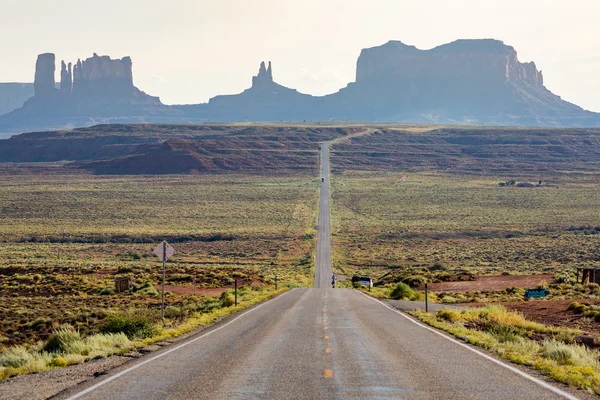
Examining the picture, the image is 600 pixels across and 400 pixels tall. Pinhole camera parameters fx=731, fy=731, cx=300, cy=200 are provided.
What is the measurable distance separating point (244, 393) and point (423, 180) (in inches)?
5194

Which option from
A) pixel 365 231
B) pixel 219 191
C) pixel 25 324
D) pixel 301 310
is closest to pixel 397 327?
pixel 301 310

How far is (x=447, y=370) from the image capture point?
11961 millimetres

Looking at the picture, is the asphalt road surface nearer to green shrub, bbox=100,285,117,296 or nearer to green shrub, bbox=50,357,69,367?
green shrub, bbox=50,357,69,367

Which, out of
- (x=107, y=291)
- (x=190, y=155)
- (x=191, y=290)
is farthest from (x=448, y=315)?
(x=190, y=155)

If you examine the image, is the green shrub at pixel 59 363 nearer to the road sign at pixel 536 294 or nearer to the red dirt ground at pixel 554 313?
the red dirt ground at pixel 554 313

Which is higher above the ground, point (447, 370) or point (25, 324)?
point (447, 370)

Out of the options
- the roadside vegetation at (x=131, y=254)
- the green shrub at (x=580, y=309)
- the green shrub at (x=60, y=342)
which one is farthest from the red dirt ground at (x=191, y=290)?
the green shrub at (x=60, y=342)

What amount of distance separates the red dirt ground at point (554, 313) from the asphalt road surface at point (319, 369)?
15.3ft

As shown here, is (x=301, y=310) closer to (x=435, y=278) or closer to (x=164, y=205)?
(x=435, y=278)

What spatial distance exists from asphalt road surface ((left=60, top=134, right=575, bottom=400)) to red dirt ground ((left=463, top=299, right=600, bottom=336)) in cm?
467

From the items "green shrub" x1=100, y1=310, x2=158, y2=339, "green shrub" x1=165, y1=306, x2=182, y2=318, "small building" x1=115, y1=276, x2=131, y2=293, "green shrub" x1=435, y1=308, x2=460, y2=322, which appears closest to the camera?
"green shrub" x1=100, y1=310, x2=158, y2=339

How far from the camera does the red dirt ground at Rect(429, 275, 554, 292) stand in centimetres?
3844

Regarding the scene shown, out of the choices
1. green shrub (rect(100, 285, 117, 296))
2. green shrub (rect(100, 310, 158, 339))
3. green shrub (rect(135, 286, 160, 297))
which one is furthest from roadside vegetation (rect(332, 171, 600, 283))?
green shrub (rect(100, 310, 158, 339))

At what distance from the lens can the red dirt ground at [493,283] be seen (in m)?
38.4
